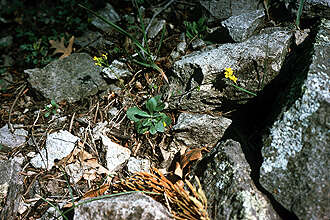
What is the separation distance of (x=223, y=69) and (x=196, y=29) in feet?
3.09

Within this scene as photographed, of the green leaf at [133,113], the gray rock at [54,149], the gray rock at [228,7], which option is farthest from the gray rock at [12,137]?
the gray rock at [228,7]

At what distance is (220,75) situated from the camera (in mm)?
2451

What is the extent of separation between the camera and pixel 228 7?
313 centimetres

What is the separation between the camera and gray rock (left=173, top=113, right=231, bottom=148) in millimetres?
2426

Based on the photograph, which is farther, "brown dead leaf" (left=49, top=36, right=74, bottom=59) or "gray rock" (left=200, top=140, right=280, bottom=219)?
"brown dead leaf" (left=49, top=36, right=74, bottom=59)

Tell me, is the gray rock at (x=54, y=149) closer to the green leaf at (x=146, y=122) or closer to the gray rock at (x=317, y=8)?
the green leaf at (x=146, y=122)

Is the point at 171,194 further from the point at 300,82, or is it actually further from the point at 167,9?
the point at 167,9

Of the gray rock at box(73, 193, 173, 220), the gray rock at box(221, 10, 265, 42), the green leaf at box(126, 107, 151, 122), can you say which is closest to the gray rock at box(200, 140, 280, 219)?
the gray rock at box(73, 193, 173, 220)

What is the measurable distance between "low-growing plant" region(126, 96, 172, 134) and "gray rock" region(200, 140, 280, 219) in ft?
2.07

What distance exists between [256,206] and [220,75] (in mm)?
1234

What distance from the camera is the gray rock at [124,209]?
1866 mm

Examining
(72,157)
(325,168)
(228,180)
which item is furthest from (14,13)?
(325,168)

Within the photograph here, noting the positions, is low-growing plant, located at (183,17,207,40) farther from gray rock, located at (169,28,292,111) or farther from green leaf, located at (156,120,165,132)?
green leaf, located at (156,120,165,132)

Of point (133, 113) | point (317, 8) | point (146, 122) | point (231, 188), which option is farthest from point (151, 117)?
point (317, 8)
